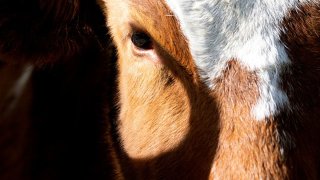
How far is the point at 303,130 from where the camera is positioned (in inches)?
70.7

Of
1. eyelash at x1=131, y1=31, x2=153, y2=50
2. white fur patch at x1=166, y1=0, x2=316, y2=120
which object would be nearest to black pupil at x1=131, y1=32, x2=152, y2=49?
eyelash at x1=131, y1=31, x2=153, y2=50

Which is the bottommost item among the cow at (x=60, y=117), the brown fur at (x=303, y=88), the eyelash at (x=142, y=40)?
the cow at (x=60, y=117)

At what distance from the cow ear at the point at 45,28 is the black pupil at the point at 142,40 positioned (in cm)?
39

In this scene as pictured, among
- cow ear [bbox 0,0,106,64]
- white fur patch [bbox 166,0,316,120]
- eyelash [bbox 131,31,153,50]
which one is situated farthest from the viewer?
cow ear [bbox 0,0,106,64]

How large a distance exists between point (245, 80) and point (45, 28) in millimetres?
912

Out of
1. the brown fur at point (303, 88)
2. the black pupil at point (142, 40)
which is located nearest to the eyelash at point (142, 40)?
the black pupil at point (142, 40)

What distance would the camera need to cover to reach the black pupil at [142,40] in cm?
206

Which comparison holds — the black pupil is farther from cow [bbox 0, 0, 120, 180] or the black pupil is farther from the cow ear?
cow [bbox 0, 0, 120, 180]

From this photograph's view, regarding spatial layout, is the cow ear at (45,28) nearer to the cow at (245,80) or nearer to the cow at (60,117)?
the cow at (60,117)

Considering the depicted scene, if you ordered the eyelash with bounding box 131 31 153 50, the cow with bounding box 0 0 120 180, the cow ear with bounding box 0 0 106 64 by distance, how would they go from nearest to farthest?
the eyelash with bounding box 131 31 153 50 < the cow ear with bounding box 0 0 106 64 < the cow with bounding box 0 0 120 180

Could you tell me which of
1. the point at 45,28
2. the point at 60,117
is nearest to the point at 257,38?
the point at 45,28

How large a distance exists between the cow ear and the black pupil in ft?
1.30

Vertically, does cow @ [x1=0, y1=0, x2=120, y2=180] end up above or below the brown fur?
below

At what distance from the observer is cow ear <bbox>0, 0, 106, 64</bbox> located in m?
2.30
